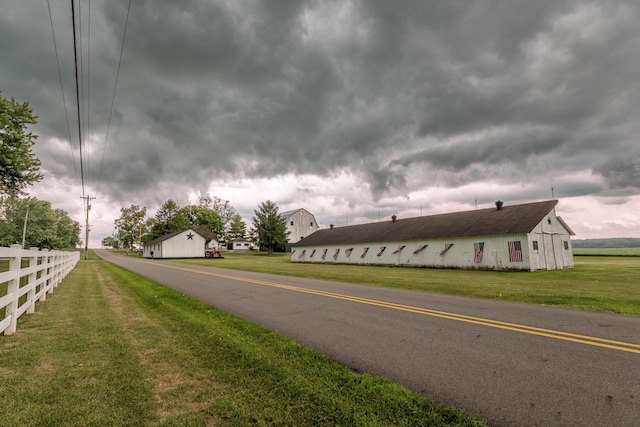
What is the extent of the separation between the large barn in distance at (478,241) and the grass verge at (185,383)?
2496cm

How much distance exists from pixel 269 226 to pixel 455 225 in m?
41.9

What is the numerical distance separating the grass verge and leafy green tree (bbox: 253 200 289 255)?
191 ft

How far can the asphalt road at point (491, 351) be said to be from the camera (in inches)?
137

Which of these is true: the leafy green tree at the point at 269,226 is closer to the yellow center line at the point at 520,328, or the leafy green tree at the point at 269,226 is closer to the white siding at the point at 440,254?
the white siding at the point at 440,254

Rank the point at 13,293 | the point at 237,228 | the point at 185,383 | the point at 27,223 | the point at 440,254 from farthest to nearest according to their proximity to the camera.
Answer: the point at 237,228 < the point at 27,223 < the point at 440,254 < the point at 13,293 < the point at 185,383

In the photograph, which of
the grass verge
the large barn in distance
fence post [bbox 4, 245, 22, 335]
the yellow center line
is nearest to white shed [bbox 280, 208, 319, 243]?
the large barn in distance

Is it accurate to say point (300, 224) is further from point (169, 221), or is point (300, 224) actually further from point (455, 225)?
point (455, 225)

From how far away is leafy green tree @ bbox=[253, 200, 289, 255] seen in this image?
6469cm

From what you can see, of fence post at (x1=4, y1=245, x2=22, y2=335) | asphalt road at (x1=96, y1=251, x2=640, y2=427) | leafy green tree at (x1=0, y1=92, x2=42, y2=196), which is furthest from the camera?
leafy green tree at (x1=0, y1=92, x2=42, y2=196)

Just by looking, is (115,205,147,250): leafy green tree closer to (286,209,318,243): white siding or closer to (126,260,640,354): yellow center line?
(286,209,318,243): white siding

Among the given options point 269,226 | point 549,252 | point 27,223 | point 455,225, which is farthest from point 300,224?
point 549,252

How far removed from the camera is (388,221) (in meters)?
40.9

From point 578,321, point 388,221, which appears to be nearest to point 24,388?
point 578,321

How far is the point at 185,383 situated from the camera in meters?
4.00
